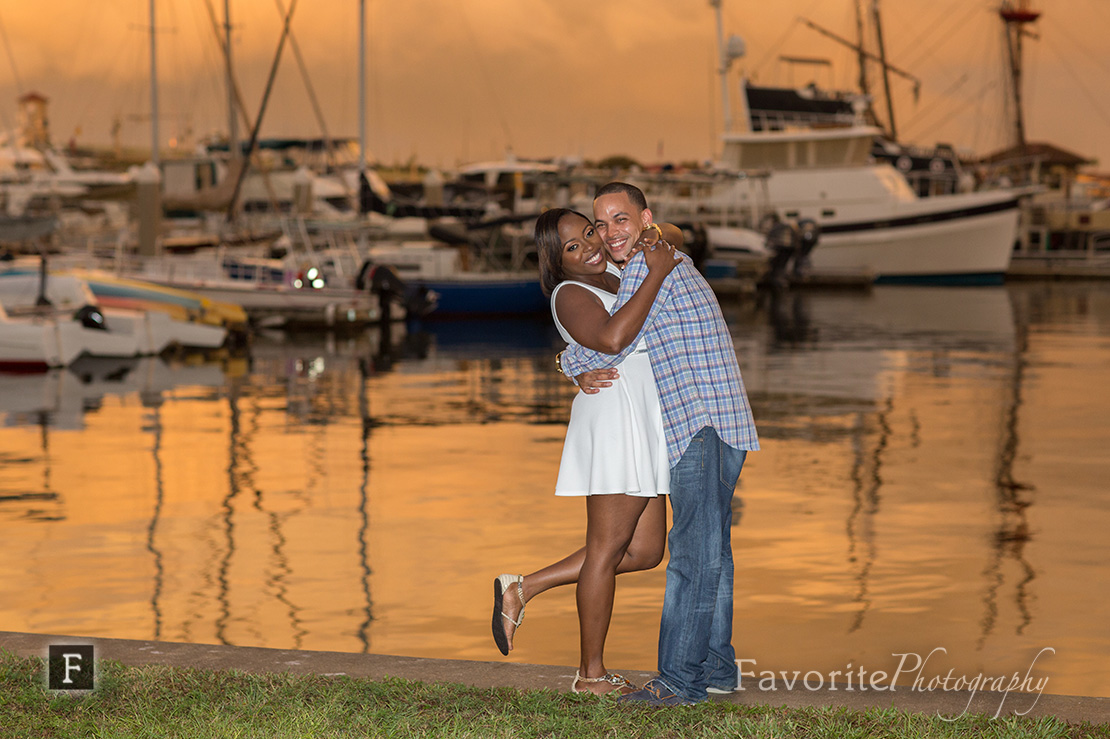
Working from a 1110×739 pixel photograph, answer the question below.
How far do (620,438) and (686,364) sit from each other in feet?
1.21

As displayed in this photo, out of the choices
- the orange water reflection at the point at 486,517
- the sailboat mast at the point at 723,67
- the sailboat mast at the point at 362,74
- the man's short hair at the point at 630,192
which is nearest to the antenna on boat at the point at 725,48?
the sailboat mast at the point at 723,67

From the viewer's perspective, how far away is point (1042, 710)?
15.9ft

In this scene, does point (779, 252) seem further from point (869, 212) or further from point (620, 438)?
point (620, 438)

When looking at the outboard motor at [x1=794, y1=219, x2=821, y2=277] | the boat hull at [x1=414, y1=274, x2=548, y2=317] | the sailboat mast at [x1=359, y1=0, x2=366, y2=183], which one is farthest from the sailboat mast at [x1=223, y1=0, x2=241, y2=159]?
the outboard motor at [x1=794, y1=219, x2=821, y2=277]

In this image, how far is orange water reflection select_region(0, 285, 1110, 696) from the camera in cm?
715

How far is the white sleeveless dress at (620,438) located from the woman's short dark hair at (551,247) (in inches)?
3.0

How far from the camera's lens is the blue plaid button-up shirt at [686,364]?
5043 mm

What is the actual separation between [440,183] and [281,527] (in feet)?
141

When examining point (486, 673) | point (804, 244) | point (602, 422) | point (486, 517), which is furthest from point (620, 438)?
point (804, 244)

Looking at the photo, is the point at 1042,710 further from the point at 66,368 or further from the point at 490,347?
the point at 490,347

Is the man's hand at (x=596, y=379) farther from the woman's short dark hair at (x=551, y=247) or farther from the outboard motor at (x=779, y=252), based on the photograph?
the outboard motor at (x=779, y=252)

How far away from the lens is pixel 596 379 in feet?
16.5

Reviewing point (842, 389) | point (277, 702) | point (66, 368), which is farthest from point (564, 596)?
point (66, 368)

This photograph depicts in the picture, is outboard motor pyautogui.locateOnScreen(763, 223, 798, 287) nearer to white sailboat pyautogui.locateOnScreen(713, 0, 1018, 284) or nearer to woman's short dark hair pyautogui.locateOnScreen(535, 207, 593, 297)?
white sailboat pyautogui.locateOnScreen(713, 0, 1018, 284)
